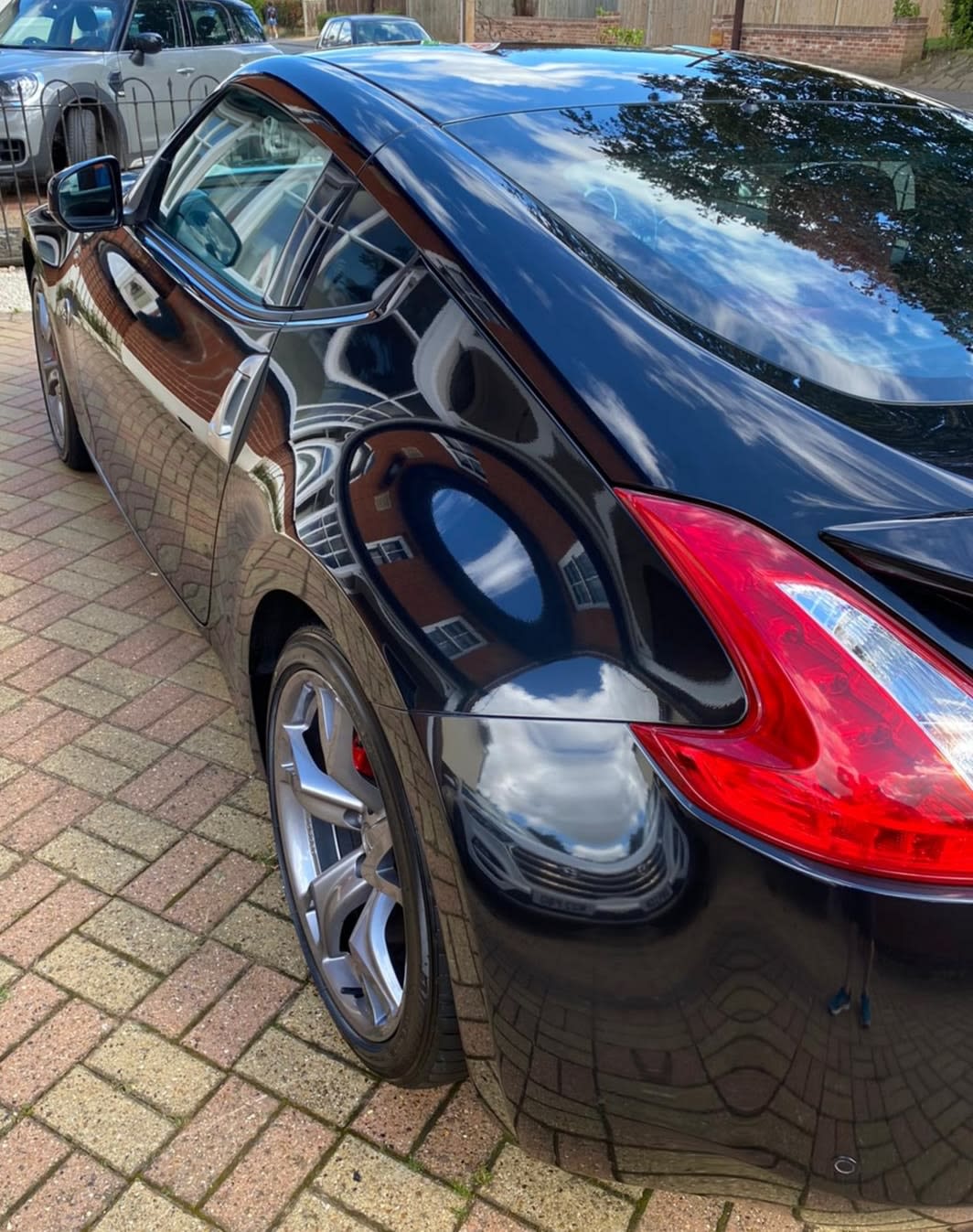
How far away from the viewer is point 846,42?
24.5 metres

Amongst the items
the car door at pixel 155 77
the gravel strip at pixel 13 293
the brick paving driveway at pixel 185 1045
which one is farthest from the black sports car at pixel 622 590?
the car door at pixel 155 77

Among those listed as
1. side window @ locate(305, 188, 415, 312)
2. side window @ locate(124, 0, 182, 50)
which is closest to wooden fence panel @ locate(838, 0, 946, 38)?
side window @ locate(124, 0, 182, 50)

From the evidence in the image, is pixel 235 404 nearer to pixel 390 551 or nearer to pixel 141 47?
pixel 390 551

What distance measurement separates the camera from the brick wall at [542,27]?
2880 centimetres

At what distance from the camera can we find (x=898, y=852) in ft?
3.99

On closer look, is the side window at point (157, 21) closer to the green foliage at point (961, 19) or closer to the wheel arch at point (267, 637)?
the wheel arch at point (267, 637)

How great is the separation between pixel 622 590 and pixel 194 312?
1.64m

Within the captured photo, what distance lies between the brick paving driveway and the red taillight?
1.71ft

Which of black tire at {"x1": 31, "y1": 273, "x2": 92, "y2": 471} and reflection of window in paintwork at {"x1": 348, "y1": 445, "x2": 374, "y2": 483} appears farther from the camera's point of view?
black tire at {"x1": 31, "y1": 273, "x2": 92, "y2": 471}

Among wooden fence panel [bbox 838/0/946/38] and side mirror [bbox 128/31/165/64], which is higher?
side mirror [bbox 128/31/165/64]

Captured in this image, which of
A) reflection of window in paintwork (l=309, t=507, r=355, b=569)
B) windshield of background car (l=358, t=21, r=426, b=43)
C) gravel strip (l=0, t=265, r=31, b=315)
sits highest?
reflection of window in paintwork (l=309, t=507, r=355, b=569)

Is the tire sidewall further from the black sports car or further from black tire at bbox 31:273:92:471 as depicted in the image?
black tire at bbox 31:273:92:471

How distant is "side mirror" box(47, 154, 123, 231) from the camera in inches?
125

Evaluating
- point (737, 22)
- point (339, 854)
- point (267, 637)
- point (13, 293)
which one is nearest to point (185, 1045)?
point (339, 854)
